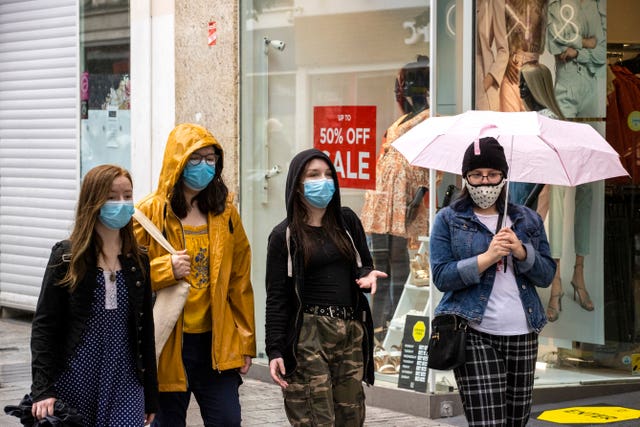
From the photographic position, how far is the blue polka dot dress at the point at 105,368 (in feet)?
16.0

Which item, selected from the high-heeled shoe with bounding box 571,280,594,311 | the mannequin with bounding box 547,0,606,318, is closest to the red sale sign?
the mannequin with bounding box 547,0,606,318

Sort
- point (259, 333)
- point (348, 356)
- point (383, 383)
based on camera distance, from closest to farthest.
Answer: point (348, 356), point (383, 383), point (259, 333)

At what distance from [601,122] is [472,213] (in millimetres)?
3734

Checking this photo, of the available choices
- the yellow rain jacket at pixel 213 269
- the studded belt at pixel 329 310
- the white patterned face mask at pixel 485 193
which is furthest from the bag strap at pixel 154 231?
the white patterned face mask at pixel 485 193

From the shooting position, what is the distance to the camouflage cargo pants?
207 inches

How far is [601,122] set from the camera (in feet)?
29.1

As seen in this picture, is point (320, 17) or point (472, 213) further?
point (320, 17)

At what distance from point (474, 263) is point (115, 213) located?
1.57 m

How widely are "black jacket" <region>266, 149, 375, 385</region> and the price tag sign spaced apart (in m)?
2.91

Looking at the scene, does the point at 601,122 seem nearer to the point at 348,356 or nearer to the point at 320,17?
the point at 320,17

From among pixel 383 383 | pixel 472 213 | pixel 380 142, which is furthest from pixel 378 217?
pixel 472 213

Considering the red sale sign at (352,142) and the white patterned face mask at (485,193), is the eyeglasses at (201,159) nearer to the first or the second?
the white patterned face mask at (485,193)

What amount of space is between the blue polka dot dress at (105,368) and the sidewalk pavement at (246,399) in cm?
306

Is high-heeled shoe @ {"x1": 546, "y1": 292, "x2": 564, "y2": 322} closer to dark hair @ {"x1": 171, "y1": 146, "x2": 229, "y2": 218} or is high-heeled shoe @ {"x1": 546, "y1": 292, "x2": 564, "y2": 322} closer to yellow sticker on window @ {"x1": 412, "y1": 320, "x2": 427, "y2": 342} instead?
yellow sticker on window @ {"x1": 412, "y1": 320, "x2": 427, "y2": 342}
